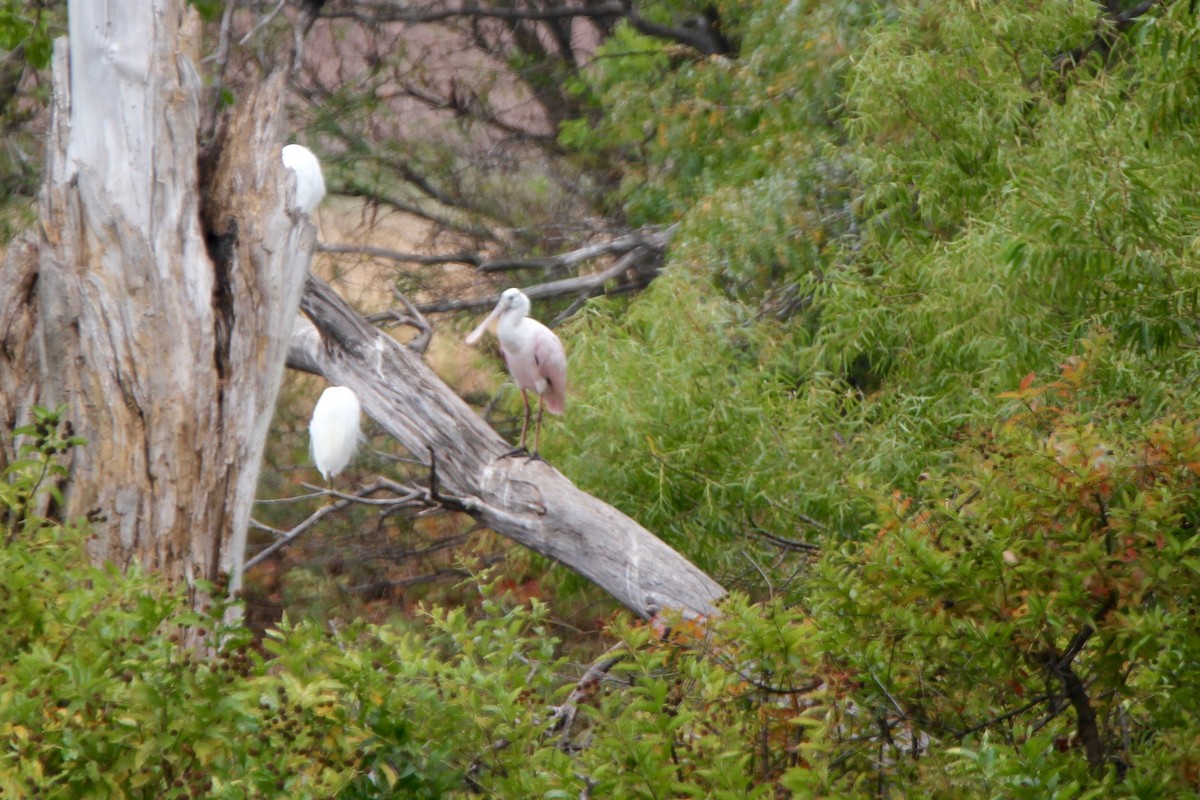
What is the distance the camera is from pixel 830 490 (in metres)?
6.39

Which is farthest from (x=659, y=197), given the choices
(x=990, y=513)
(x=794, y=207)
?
(x=990, y=513)

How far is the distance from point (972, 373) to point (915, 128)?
1.32 m

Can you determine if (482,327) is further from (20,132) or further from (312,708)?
(312,708)

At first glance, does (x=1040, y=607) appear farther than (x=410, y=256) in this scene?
No

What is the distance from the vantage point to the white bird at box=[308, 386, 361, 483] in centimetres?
609

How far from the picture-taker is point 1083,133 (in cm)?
562

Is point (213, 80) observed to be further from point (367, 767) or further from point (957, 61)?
point (367, 767)

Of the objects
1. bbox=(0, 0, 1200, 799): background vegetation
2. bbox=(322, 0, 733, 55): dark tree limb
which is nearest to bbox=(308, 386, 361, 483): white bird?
bbox=(0, 0, 1200, 799): background vegetation

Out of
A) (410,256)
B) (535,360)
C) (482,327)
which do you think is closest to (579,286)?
(410,256)

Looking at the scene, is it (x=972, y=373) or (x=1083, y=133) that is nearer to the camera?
(x=1083, y=133)

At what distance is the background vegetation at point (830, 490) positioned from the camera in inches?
91.0

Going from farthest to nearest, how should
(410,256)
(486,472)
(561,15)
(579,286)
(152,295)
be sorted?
(561,15) → (410,256) → (579,286) → (486,472) → (152,295)

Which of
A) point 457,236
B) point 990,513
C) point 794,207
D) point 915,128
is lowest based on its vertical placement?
point 457,236

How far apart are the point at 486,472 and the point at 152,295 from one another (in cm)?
250
